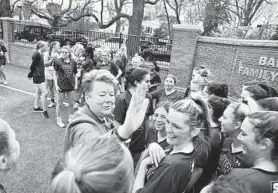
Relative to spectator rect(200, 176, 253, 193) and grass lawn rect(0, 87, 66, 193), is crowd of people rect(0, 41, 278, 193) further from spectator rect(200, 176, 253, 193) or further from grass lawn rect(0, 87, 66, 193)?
grass lawn rect(0, 87, 66, 193)

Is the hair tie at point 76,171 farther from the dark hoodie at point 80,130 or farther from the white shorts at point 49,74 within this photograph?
the white shorts at point 49,74

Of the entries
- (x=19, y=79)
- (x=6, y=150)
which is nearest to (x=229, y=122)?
(x=6, y=150)

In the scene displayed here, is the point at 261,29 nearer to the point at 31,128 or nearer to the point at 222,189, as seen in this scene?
the point at 31,128

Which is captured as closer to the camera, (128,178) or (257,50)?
(128,178)

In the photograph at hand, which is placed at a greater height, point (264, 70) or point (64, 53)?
point (64, 53)

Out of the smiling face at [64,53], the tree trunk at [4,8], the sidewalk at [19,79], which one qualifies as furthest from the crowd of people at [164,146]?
the tree trunk at [4,8]

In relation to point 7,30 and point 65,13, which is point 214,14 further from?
point 7,30

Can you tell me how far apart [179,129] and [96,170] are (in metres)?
0.94

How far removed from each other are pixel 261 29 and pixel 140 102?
15739mm

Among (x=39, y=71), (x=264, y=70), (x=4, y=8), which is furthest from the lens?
(x=4, y=8)

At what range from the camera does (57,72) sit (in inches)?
208

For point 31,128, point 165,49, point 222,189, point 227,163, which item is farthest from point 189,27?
point 222,189

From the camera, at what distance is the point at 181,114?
5.92 ft

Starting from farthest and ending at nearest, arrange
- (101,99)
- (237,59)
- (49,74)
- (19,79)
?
(19,79)
(237,59)
(49,74)
(101,99)
